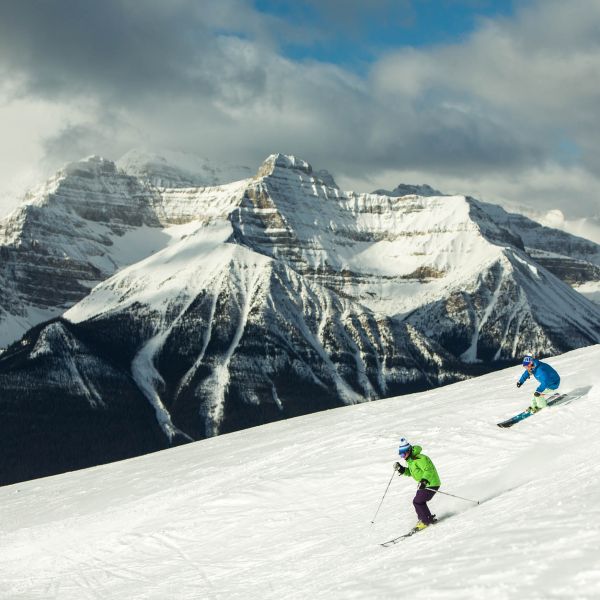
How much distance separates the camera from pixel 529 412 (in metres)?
43.5

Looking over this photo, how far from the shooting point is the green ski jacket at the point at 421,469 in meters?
32.6

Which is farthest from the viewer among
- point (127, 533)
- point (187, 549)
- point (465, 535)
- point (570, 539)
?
point (127, 533)

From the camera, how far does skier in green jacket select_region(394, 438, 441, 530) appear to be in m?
32.0

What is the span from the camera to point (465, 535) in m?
28.1

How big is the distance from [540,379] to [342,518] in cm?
1231

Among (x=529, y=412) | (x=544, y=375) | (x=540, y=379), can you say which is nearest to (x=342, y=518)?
(x=529, y=412)

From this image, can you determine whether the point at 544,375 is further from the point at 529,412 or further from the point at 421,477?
the point at 421,477

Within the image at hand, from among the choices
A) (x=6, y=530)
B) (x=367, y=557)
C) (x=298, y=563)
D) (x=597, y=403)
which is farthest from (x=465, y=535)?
(x=6, y=530)

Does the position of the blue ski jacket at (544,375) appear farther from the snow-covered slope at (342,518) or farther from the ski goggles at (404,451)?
the ski goggles at (404,451)

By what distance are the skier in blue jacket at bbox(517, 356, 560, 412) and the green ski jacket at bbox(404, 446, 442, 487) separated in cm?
1227

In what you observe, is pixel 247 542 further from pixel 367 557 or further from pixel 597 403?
pixel 597 403

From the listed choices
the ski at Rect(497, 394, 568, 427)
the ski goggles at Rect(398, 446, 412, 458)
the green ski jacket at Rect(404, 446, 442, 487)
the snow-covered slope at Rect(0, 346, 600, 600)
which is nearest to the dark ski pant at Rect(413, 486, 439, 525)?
the green ski jacket at Rect(404, 446, 442, 487)

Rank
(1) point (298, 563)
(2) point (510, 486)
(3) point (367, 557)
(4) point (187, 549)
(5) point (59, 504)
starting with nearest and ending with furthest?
1. (3) point (367, 557)
2. (1) point (298, 563)
3. (2) point (510, 486)
4. (4) point (187, 549)
5. (5) point (59, 504)

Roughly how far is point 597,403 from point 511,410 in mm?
4031
